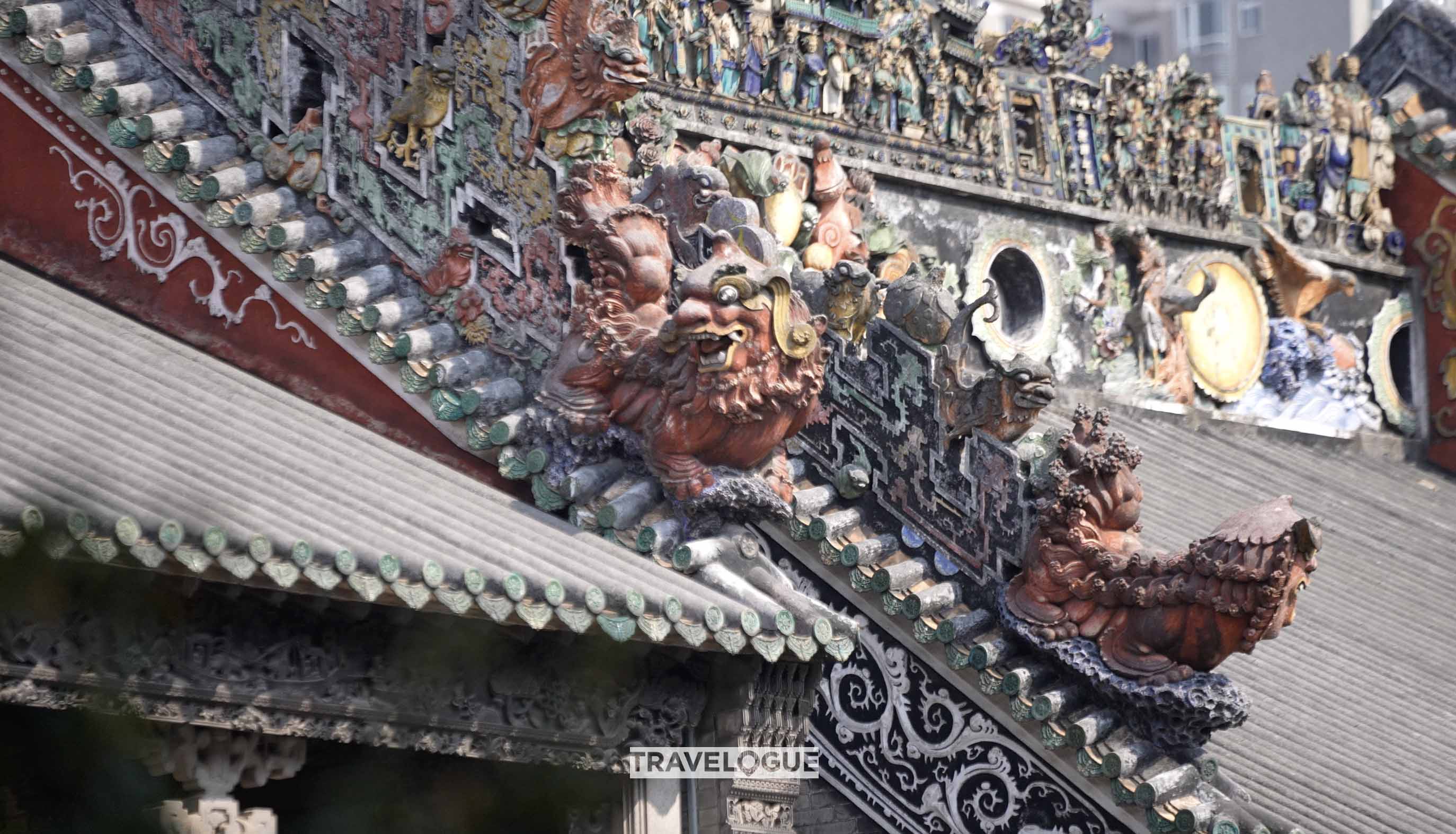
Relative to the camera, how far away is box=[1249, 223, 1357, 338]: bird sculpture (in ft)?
65.0

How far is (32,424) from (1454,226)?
14289mm

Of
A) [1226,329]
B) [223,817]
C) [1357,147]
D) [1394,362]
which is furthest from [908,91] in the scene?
[223,817]

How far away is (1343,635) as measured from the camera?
15.2 metres

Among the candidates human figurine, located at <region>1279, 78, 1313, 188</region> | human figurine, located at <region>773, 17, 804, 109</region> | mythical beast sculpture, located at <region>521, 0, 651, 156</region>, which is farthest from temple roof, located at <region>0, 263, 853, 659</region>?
human figurine, located at <region>1279, 78, 1313, 188</region>

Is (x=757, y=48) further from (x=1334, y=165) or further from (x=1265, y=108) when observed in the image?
(x=1334, y=165)

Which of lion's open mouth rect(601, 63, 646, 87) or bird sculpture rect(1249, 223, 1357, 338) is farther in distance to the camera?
bird sculpture rect(1249, 223, 1357, 338)

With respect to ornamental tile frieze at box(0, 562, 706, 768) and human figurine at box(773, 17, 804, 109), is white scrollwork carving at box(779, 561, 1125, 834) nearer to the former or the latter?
ornamental tile frieze at box(0, 562, 706, 768)

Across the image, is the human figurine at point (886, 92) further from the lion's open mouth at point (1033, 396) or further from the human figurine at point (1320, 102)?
the lion's open mouth at point (1033, 396)

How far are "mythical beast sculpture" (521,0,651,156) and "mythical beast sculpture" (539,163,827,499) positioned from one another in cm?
41

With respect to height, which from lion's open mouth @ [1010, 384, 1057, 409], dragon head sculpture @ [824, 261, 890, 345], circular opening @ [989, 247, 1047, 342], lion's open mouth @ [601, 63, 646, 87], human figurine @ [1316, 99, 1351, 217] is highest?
human figurine @ [1316, 99, 1351, 217]

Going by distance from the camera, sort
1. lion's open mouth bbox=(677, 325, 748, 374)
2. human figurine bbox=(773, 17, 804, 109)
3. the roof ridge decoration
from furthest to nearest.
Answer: human figurine bbox=(773, 17, 804, 109) < the roof ridge decoration < lion's open mouth bbox=(677, 325, 748, 374)

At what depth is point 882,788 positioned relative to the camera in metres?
12.1

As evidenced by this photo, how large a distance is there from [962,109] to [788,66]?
199 centimetres

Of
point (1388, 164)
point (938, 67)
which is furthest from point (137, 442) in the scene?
point (1388, 164)
